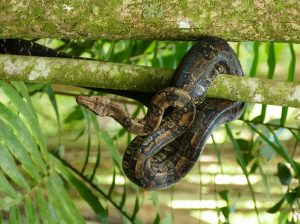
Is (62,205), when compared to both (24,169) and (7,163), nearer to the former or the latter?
(24,169)

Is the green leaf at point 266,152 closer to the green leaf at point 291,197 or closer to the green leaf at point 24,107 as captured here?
the green leaf at point 291,197

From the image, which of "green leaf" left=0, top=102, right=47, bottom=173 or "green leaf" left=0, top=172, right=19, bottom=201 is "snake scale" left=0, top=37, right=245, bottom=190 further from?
"green leaf" left=0, top=172, right=19, bottom=201

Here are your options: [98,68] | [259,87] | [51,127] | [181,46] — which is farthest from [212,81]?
[51,127]

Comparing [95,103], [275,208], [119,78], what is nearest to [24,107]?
[95,103]

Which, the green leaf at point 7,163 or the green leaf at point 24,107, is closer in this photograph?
the green leaf at point 7,163

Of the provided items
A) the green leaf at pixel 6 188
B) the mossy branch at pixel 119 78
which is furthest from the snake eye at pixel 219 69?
the green leaf at pixel 6 188

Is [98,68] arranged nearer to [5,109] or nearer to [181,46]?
[5,109]

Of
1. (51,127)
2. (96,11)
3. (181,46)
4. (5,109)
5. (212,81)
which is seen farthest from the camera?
(51,127)
